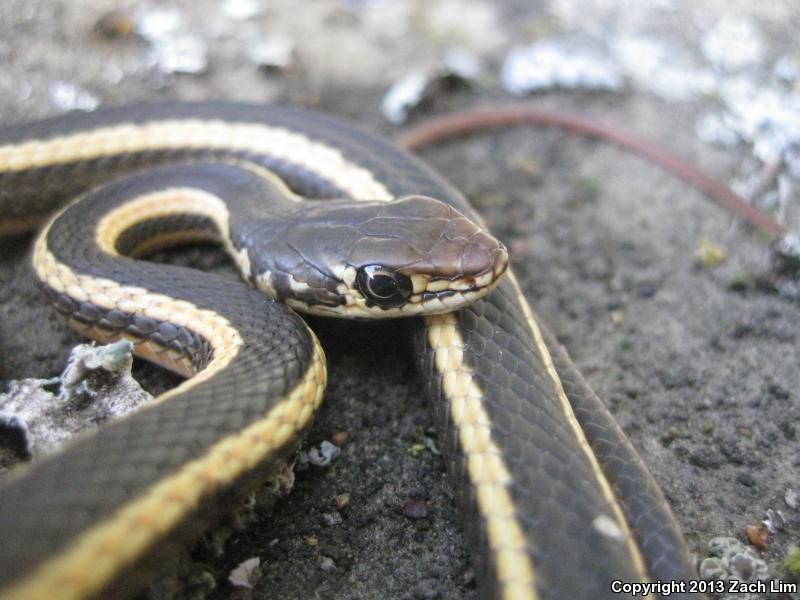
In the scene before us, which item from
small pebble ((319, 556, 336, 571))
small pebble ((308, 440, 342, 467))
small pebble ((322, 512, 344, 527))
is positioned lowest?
small pebble ((319, 556, 336, 571))

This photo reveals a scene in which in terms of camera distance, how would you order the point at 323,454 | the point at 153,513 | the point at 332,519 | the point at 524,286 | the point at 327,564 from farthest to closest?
the point at 524,286 < the point at 323,454 < the point at 332,519 < the point at 327,564 < the point at 153,513

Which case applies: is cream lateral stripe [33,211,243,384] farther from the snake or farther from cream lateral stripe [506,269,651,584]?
cream lateral stripe [506,269,651,584]

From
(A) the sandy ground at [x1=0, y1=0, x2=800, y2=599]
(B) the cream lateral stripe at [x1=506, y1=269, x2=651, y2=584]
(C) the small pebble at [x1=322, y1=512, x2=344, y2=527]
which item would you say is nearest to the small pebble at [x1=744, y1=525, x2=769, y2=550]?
(A) the sandy ground at [x1=0, y1=0, x2=800, y2=599]

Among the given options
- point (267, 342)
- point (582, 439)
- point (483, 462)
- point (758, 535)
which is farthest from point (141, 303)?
point (758, 535)

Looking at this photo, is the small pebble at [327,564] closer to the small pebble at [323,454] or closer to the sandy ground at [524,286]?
the sandy ground at [524,286]

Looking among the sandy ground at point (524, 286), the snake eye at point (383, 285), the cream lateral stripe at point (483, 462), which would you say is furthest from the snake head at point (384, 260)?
the sandy ground at point (524, 286)

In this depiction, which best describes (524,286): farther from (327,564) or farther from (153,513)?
(153,513)
